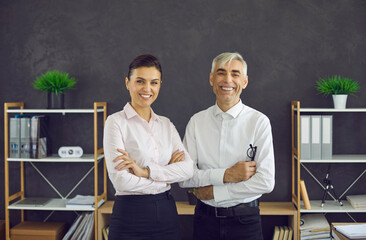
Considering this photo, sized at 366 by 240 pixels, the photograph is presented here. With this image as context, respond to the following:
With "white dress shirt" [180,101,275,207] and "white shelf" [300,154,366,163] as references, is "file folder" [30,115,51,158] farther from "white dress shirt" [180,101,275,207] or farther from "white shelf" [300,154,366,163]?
"white shelf" [300,154,366,163]

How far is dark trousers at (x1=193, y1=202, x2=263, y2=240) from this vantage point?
1.92 m

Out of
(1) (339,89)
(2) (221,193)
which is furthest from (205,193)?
(1) (339,89)

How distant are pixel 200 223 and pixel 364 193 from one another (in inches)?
81.0

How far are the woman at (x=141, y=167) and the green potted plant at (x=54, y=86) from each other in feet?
4.77

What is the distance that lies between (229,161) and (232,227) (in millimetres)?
357

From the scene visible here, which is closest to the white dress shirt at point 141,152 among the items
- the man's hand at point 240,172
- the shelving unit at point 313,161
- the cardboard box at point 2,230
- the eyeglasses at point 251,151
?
the man's hand at point 240,172

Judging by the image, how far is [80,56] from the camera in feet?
11.3

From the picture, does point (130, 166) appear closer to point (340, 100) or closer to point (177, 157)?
point (177, 157)

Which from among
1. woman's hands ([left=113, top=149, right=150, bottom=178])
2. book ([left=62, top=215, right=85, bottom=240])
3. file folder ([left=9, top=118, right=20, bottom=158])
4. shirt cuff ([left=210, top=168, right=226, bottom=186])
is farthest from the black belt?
file folder ([left=9, top=118, right=20, bottom=158])

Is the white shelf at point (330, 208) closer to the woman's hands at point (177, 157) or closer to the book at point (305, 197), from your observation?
the book at point (305, 197)

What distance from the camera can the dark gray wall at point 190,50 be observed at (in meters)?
3.29

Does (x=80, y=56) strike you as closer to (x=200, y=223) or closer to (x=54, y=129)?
(x=54, y=129)

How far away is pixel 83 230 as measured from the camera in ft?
10.4

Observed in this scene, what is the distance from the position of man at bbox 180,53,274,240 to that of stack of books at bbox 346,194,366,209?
1.42 m
